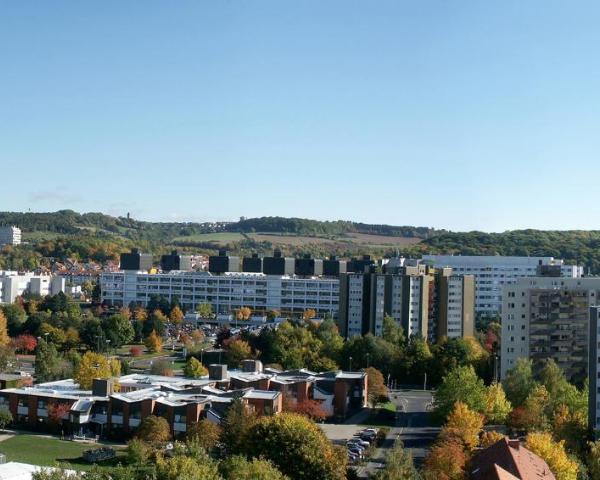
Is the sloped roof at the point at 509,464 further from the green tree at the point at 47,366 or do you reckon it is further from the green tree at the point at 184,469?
the green tree at the point at 47,366

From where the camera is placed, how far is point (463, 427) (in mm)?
22594

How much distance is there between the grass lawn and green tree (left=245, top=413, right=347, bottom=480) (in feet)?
16.3

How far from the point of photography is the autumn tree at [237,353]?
126 feet

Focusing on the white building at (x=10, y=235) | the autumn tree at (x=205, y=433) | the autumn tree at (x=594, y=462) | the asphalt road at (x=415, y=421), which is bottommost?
the asphalt road at (x=415, y=421)

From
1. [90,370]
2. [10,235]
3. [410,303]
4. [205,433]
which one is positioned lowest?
[205,433]

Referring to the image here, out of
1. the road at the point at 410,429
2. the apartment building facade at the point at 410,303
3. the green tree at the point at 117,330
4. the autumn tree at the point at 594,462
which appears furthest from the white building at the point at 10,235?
the autumn tree at the point at 594,462

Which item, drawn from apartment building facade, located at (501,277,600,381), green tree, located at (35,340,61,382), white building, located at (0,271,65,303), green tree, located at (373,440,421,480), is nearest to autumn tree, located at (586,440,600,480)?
green tree, located at (373,440,421,480)

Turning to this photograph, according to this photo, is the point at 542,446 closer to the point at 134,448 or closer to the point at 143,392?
the point at 134,448

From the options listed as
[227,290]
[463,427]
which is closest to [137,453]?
[463,427]

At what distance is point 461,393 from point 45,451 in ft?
39.6

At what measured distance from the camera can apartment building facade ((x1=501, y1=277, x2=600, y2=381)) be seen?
32.7 metres

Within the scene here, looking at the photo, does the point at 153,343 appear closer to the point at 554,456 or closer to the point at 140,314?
the point at 140,314

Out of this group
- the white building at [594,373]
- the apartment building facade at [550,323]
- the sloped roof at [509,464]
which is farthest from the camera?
the apartment building facade at [550,323]

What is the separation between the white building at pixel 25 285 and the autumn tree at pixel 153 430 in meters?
41.7
